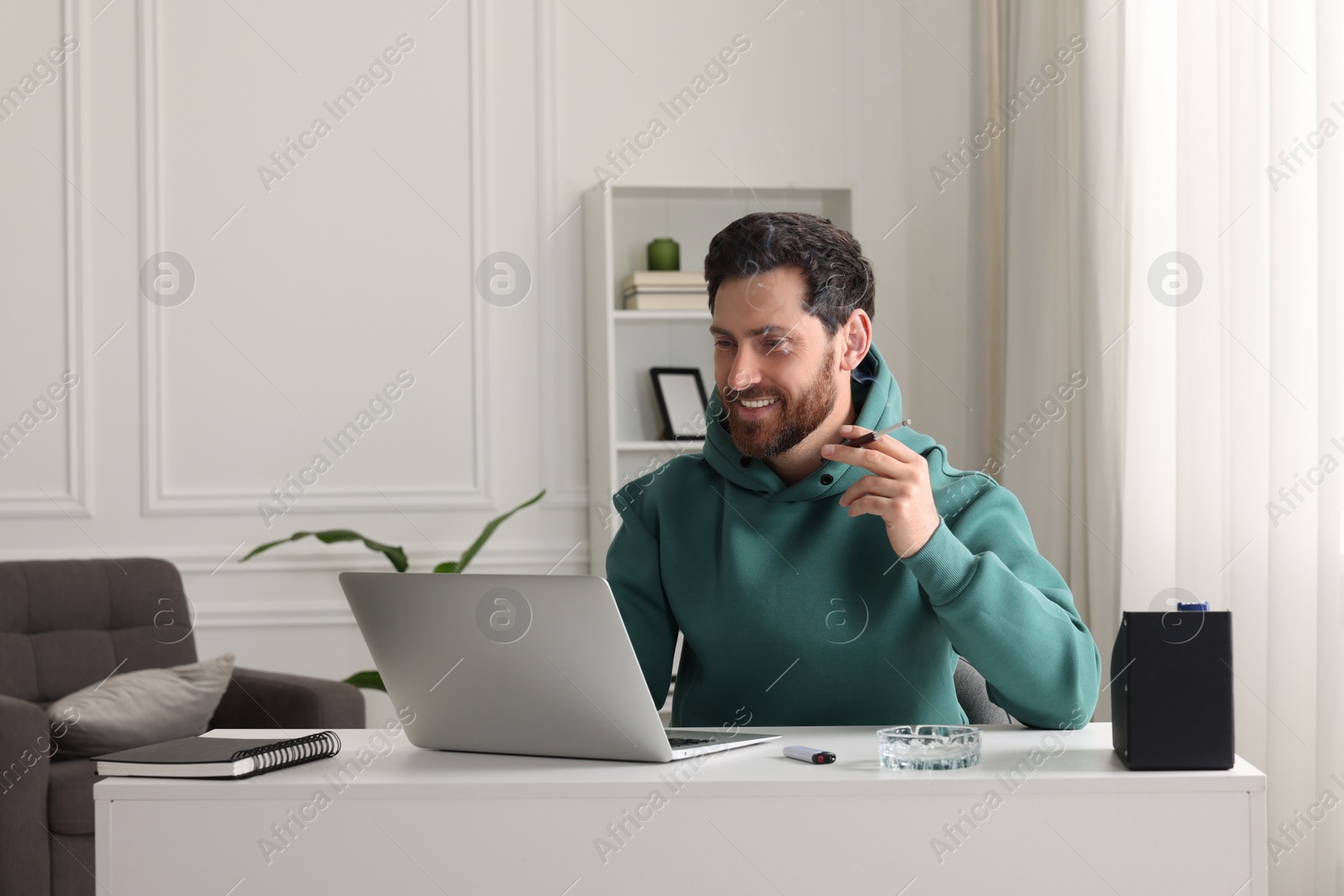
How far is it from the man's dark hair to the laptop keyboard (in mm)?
588

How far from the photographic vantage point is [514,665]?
117cm

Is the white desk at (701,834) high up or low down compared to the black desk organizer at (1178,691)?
down

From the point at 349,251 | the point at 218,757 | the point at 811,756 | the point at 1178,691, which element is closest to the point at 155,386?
the point at 349,251

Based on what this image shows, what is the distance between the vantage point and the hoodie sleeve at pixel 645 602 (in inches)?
65.3

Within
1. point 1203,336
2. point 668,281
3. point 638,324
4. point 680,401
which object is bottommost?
point 680,401

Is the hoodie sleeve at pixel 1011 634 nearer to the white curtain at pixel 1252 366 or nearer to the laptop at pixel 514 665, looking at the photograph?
the laptop at pixel 514 665

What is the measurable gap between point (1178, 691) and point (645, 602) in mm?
740

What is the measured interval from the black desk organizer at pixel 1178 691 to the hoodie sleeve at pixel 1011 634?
196mm

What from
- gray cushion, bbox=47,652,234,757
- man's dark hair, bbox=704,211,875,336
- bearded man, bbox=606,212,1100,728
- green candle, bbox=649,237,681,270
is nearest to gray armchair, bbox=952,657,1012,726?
bearded man, bbox=606,212,1100,728

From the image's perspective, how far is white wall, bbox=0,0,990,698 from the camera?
3.48 m

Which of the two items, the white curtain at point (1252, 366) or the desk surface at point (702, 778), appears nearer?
the desk surface at point (702, 778)

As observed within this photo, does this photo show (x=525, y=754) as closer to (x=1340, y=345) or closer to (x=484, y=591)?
(x=484, y=591)

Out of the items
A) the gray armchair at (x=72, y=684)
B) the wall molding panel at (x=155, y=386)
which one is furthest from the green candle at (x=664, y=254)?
the gray armchair at (x=72, y=684)

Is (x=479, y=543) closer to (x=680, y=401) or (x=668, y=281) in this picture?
(x=680, y=401)
